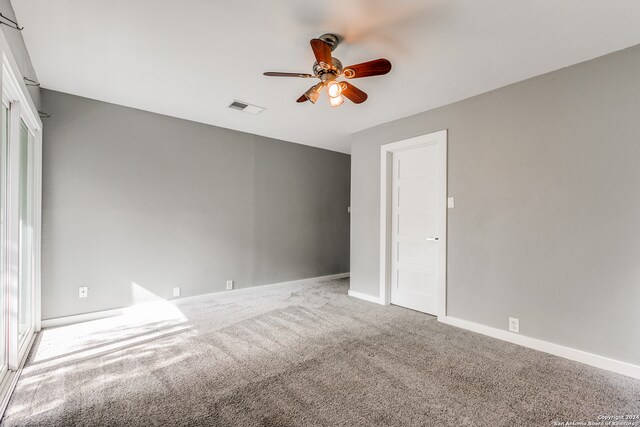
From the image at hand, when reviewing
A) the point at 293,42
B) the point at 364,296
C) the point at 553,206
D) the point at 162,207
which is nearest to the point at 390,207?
the point at 364,296

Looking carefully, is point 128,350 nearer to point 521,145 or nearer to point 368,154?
point 368,154

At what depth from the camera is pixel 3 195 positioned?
2.12 metres

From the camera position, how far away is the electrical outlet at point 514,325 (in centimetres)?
290

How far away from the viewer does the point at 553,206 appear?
107 inches

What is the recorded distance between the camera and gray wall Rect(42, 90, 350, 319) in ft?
10.9

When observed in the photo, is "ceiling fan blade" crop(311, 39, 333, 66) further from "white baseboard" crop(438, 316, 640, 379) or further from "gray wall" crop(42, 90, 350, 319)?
"white baseboard" crop(438, 316, 640, 379)

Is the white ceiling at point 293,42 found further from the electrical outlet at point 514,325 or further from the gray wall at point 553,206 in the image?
the electrical outlet at point 514,325

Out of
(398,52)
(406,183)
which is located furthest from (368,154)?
(398,52)

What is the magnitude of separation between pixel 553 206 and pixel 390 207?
1867 millimetres

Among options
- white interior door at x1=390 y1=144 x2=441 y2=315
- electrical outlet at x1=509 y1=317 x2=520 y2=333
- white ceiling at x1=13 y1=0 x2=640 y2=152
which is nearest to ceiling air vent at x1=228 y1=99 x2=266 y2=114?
white ceiling at x1=13 y1=0 x2=640 y2=152

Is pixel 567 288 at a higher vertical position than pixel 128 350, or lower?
higher

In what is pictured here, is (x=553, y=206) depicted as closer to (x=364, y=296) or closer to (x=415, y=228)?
(x=415, y=228)

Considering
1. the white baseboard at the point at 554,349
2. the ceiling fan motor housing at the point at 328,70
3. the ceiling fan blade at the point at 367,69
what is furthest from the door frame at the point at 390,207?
the ceiling fan motor housing at the point at 328,70

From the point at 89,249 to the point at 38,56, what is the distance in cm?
196
